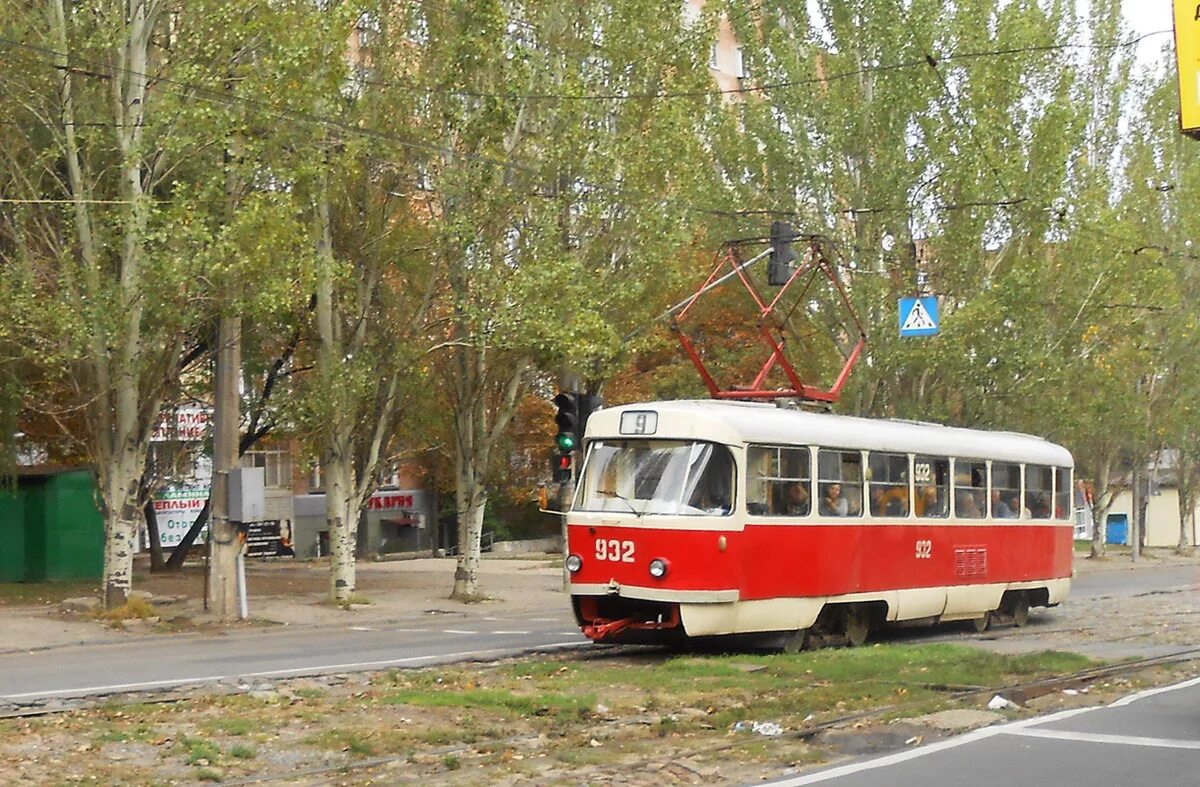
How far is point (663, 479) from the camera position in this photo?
1755 cm

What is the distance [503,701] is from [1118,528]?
72591 mm

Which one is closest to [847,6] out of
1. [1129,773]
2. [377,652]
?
[377,652]

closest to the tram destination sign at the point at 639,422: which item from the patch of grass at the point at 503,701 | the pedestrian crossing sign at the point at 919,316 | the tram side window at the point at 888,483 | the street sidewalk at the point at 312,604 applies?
the tram side window at the point at 888,483

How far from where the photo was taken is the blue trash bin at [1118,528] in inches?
3159

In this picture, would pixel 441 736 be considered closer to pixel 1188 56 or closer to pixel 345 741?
pixel 345 741

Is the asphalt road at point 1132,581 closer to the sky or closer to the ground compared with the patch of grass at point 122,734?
closer to the ground

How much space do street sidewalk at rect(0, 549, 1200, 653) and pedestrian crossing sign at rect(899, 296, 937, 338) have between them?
868 cm

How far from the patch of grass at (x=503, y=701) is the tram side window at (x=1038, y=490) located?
1191 cm

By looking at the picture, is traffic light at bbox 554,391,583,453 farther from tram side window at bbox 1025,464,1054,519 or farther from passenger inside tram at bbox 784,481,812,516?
tram side window at bbox 1025,464,1054,519

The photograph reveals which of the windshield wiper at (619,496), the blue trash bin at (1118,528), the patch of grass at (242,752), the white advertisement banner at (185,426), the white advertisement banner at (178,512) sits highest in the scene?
the white advertisement banner at (185,426)

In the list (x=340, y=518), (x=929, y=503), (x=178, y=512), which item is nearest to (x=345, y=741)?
(x=929, y=503)

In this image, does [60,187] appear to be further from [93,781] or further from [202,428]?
[93,781]

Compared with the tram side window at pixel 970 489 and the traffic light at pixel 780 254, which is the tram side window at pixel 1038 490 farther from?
the traffic light at pixel 780 254

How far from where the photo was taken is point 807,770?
1051 cm
